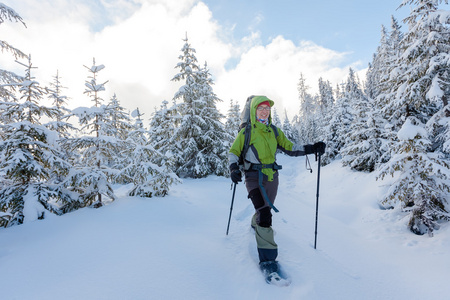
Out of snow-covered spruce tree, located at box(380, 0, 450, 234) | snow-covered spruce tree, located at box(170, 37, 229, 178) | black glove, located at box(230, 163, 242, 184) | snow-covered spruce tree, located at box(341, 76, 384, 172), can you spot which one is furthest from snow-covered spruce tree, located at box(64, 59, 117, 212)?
snow-covered spruce tree, located at box(341, 76, 384, 172)

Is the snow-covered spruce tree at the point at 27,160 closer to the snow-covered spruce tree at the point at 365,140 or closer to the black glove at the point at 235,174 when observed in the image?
the black glove at the point at 235,174

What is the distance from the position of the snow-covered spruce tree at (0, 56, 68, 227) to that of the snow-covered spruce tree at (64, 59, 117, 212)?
1.64ft

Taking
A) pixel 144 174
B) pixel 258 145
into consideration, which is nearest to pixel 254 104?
pixel 258 145

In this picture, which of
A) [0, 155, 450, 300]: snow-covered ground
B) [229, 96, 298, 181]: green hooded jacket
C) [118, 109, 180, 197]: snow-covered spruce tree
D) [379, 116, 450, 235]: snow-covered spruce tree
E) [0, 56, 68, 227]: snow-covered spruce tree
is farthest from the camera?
[118, 109, 180, 197]: snow-covered spruce tree

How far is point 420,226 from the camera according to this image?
20.3 feet

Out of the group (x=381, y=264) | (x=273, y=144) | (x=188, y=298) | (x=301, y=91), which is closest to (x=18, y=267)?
(x=188, y=298)

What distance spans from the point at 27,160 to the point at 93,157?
156 centimetres

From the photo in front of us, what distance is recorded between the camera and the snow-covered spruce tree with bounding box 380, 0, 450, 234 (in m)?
6.03

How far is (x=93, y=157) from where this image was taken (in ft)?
21.9

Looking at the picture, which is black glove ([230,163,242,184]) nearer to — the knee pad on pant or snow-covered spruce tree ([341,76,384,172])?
the knee pad on pant

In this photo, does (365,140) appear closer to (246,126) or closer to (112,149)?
(246,126)

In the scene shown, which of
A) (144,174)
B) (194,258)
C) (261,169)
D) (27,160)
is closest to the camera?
(194,258)

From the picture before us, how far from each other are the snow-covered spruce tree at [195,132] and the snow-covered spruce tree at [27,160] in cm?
860

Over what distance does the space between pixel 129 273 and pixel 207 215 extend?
3234 millimetres
